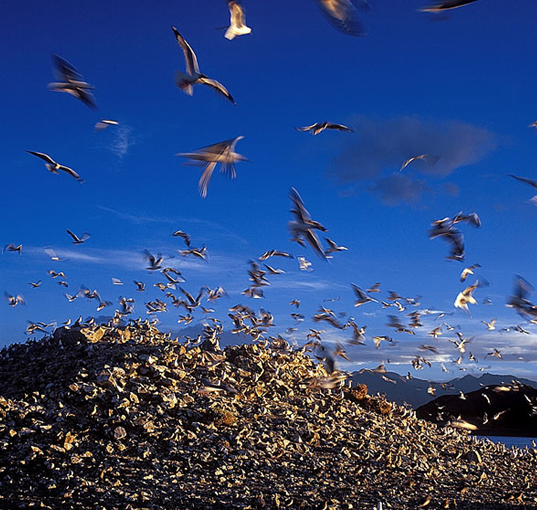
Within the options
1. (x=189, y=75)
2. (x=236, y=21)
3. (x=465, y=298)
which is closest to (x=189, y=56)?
(x=189, y=75)

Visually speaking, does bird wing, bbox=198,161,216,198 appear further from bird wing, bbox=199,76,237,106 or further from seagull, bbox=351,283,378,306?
seagull, bbox=351,283,378,306

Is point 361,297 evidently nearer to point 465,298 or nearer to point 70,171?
point 465,298

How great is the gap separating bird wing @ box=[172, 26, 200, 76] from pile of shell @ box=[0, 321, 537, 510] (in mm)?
5360

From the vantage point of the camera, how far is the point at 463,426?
15180 millimetres

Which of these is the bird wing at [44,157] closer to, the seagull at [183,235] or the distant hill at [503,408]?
the seagull at [183,235]

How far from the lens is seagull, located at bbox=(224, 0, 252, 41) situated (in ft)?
16.4

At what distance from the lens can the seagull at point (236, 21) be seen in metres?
4.98

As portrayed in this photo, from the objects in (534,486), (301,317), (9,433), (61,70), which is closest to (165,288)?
(301,317)

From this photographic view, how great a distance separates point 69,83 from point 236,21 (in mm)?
2523

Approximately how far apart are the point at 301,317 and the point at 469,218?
567cm

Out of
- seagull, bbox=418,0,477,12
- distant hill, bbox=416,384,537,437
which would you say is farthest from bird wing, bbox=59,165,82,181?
distant hill, bbox=416,384,537,437

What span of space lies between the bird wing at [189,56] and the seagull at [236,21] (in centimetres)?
61

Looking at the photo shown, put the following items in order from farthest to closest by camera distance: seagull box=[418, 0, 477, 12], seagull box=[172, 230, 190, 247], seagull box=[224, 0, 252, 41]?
seagull box=[172, 230, 190, 247], seagull box=[224, 0, 252, 41], seagull box=[418, 0, 477, 12]

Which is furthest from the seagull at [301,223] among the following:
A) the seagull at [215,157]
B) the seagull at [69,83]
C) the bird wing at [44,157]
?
the bird wing at [44,157]
